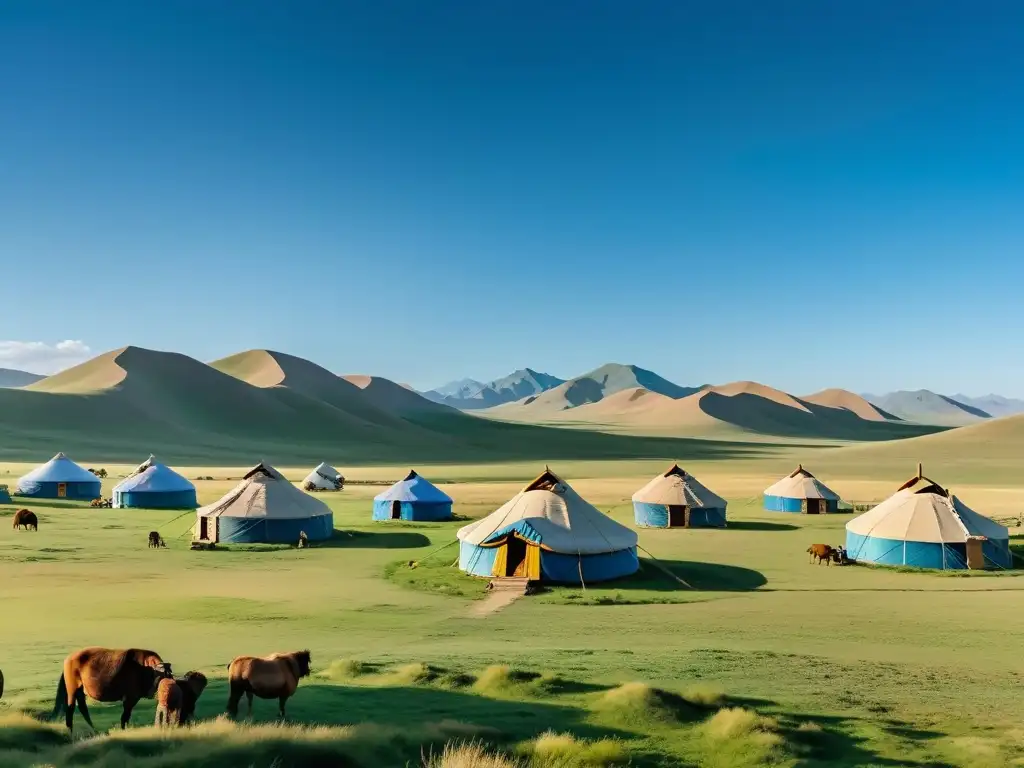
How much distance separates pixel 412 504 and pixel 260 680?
1227 inches

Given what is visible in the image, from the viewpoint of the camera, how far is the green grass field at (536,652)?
9.87 meters

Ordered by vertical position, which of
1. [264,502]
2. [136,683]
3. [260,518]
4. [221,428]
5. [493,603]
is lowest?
[493,603]

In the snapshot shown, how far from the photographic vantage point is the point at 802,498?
4659cm

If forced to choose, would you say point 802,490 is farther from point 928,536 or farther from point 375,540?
point 375,540

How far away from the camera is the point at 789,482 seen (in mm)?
48156

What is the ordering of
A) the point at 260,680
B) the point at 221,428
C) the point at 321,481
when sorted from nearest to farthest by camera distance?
the point at 260,680, the point at 321,481, the point at 221,428

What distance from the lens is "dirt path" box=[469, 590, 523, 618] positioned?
20969 mm

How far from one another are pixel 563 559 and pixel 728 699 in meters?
12.8

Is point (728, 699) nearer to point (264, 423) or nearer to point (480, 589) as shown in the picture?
point (480, 589)

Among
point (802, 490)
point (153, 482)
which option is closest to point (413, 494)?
point (153, 482)

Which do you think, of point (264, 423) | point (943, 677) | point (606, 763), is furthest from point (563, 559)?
point (264, 423)

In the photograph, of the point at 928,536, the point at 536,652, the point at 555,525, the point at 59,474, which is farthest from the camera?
the point at 59,474

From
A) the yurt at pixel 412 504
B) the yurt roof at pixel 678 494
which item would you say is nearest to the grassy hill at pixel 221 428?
the yurt at pixel 412 504

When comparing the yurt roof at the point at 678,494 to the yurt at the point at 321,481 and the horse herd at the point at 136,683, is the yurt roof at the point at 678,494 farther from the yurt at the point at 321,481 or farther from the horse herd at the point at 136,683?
the horse herd at the point at 136,683
